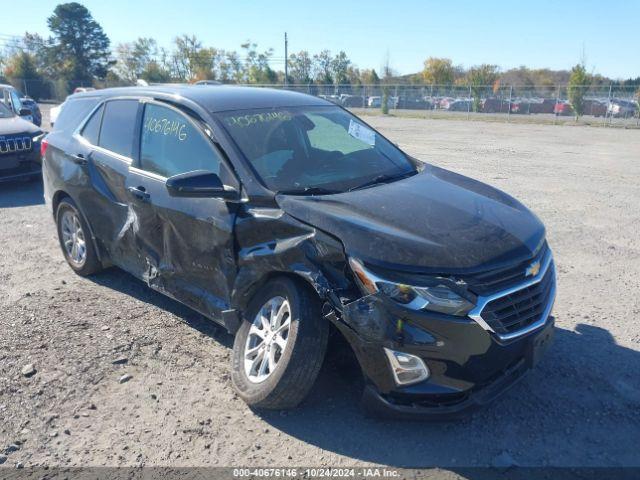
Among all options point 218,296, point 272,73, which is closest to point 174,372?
point 218,296

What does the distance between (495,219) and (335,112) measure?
6.22ft

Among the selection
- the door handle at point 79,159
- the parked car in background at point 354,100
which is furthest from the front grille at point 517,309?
the parked car in background at point 354,100

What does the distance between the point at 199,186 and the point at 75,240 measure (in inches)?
104

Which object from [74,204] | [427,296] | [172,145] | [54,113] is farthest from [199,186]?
[54,113]

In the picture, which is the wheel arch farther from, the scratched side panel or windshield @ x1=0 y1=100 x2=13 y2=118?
windshield @ x1=0 y1=100 x2=13 y2=118

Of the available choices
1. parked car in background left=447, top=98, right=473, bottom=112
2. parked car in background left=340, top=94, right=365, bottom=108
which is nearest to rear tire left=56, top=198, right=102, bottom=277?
parked car in background left=447, top=98, right=473, bottom=112

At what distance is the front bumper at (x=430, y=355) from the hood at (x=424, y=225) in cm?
27

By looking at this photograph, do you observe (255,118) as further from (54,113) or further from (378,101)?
(378,101)

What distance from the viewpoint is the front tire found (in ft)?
10.1

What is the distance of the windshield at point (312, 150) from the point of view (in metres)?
3.71

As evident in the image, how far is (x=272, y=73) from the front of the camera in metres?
68.8

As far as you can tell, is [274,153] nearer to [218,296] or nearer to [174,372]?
[218,296]

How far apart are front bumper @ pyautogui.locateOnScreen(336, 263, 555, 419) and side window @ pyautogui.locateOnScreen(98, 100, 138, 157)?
2.68m

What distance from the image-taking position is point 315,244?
10.2 feet
